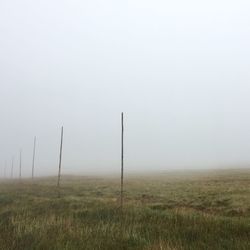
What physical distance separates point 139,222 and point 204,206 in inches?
355

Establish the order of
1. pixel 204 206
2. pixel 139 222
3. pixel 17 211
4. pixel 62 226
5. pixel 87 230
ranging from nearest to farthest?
pixel 87 230 → pixel 62 226 → pixel 139 222 → pixel 17 211 → pixel 204 206

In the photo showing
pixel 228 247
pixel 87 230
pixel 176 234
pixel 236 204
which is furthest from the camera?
pixel 236 204

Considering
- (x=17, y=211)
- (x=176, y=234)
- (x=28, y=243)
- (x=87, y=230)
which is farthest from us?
(x=17, y=211)

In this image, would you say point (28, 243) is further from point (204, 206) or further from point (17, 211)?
point (204, 206)

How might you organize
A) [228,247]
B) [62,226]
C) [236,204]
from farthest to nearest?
1. [236,204]
2. [62,226]
3. [228,247]

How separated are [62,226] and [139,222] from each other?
3.30 m

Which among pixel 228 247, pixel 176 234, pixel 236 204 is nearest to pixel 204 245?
pixel 228 247

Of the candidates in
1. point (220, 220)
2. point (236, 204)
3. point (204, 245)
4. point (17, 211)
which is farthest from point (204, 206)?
point (204, 245)

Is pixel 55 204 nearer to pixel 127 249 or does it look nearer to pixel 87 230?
pixel 87 230

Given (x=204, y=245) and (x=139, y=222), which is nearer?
(x=204, y=245)

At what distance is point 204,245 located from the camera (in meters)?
10.4

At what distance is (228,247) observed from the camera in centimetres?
1020

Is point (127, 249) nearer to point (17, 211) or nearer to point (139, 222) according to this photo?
point (139, 222)

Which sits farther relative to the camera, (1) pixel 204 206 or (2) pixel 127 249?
(1) pixel 204 206
